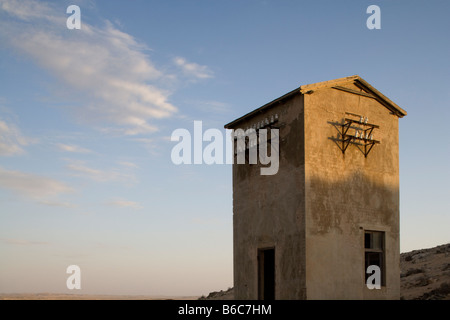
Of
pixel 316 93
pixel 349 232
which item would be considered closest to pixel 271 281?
pixel 349 232

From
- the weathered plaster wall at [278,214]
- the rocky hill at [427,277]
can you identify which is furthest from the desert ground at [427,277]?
the weathered plaster wall at [278,214]

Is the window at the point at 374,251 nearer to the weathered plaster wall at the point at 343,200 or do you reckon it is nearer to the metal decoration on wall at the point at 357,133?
the weathered plaster wall at the point at 343,200

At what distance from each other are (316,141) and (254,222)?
427cm

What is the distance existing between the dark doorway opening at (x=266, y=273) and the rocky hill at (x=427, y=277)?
360 inches

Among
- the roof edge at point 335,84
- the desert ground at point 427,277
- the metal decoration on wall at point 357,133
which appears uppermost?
the roof edge at point 335,84

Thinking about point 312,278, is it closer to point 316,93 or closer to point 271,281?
point 271,281

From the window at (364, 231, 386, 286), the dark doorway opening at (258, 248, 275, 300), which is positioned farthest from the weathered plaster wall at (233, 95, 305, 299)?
the window at (364, 231, 386, 286)

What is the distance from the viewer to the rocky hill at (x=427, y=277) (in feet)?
81.5

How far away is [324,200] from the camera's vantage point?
1791 cm

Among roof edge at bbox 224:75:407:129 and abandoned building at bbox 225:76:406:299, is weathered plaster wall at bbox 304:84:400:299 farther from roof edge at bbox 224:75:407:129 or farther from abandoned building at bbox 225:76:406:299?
roof edge at bbox 224:75:407:129

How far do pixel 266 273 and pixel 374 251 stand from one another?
416cm

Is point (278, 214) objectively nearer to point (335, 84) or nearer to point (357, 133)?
point (357, 133)

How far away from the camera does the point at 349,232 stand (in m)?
18.3

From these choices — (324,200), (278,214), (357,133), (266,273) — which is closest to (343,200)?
(324,200)
